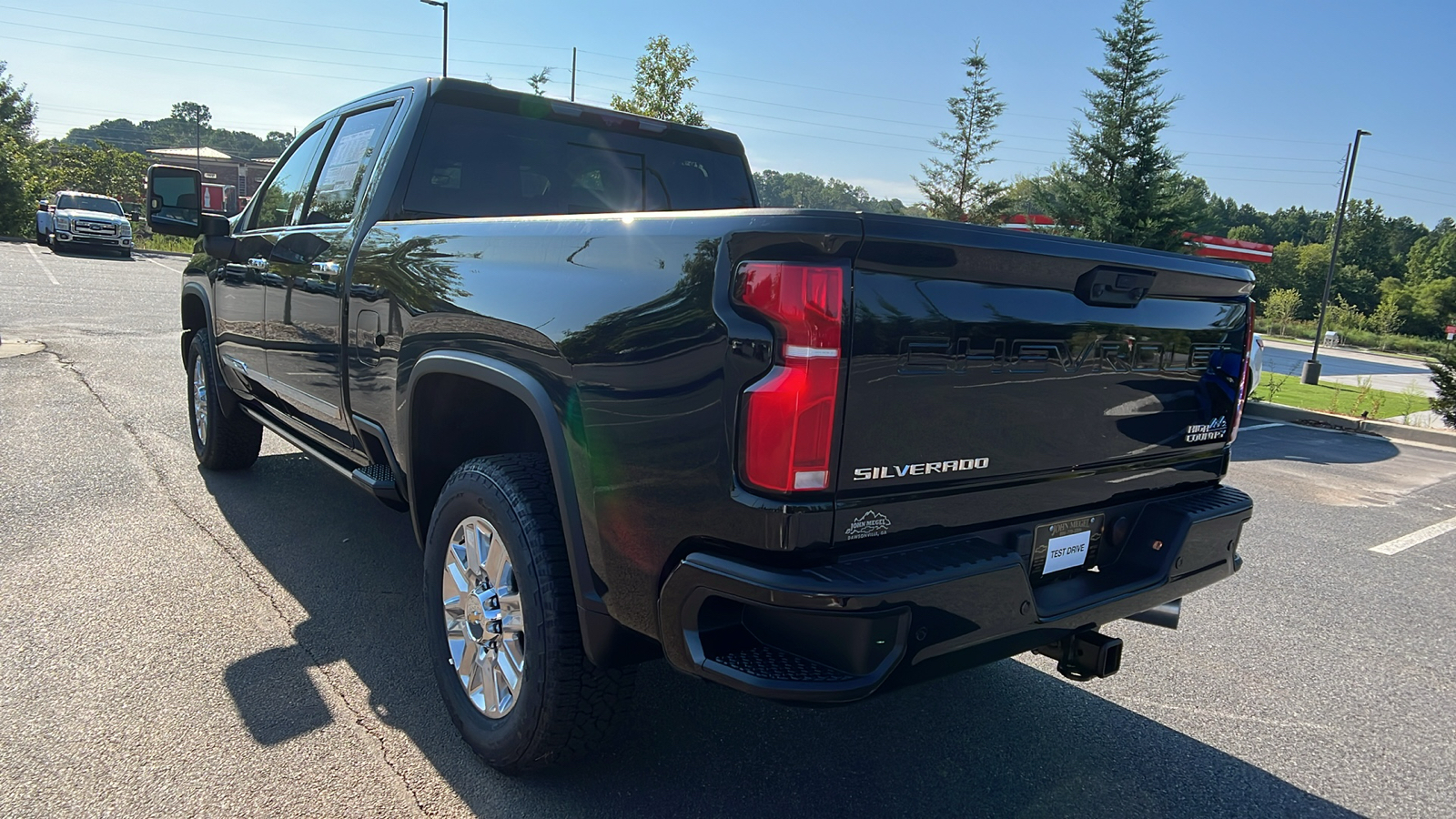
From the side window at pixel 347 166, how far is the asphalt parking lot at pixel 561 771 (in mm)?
1619

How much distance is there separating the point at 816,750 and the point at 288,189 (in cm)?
381

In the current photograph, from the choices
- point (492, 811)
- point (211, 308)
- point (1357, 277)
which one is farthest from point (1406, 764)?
point (1357, 277)

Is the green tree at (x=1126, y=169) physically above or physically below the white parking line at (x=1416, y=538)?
above

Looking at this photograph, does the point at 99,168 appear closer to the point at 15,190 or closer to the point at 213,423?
the point at 15,190

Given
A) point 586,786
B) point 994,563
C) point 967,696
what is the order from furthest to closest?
1. point 967,696
2. point 586,786
3. point 994,563

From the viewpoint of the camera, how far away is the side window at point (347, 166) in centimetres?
375

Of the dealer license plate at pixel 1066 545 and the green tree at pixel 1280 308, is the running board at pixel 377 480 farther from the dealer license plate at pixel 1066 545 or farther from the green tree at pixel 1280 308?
the green tree at pixel 1280 308

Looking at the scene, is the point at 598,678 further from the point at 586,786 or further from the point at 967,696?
the point at 967,696

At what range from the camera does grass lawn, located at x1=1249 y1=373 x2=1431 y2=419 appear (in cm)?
1307

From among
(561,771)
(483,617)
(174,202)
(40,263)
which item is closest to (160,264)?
(40,263)

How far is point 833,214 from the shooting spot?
1831 millimetres

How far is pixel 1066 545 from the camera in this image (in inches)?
95.4

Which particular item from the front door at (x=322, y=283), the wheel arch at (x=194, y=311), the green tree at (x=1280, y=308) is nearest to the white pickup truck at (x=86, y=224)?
the wheel arch at (x=194, y=311)

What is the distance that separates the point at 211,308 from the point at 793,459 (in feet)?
14.8
